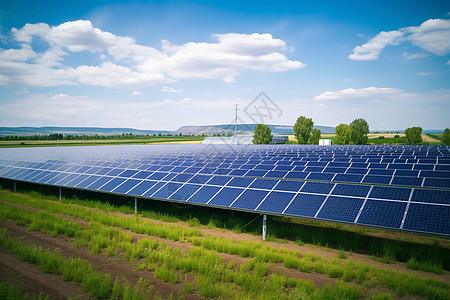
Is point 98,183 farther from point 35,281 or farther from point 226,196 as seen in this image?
point 35,281

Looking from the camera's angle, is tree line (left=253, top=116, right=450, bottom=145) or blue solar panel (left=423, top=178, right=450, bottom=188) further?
tree line (left=253, top=116, right=450, bottom=145)

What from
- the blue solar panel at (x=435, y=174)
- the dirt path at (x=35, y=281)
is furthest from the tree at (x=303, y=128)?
the dirt path at (x=35, y=281)

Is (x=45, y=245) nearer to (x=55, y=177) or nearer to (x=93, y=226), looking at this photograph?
(x=93, y=226)

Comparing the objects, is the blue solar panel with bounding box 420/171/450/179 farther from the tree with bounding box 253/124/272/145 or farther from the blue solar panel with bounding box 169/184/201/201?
the tree with bounding box 253/124/272/145

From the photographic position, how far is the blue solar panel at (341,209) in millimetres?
11368

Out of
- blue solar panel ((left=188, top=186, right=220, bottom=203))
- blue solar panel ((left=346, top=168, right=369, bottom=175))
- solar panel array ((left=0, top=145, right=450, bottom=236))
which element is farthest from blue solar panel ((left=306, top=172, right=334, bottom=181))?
blue solar panel ((left=188, top=186, right=220, bottom=203))

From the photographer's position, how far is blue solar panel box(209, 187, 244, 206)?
47.6 ft

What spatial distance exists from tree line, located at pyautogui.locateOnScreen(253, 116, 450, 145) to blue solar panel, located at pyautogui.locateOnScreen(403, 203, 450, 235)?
79703 millimetres

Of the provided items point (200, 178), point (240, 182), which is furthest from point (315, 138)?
point (240, 182)

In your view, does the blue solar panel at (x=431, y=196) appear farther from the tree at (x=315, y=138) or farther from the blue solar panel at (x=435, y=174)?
the tree at (x=315, y=138)

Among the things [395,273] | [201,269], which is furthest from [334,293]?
[201,269]

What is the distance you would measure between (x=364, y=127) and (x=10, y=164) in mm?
97671

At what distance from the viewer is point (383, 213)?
11016 mm

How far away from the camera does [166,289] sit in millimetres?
8641
